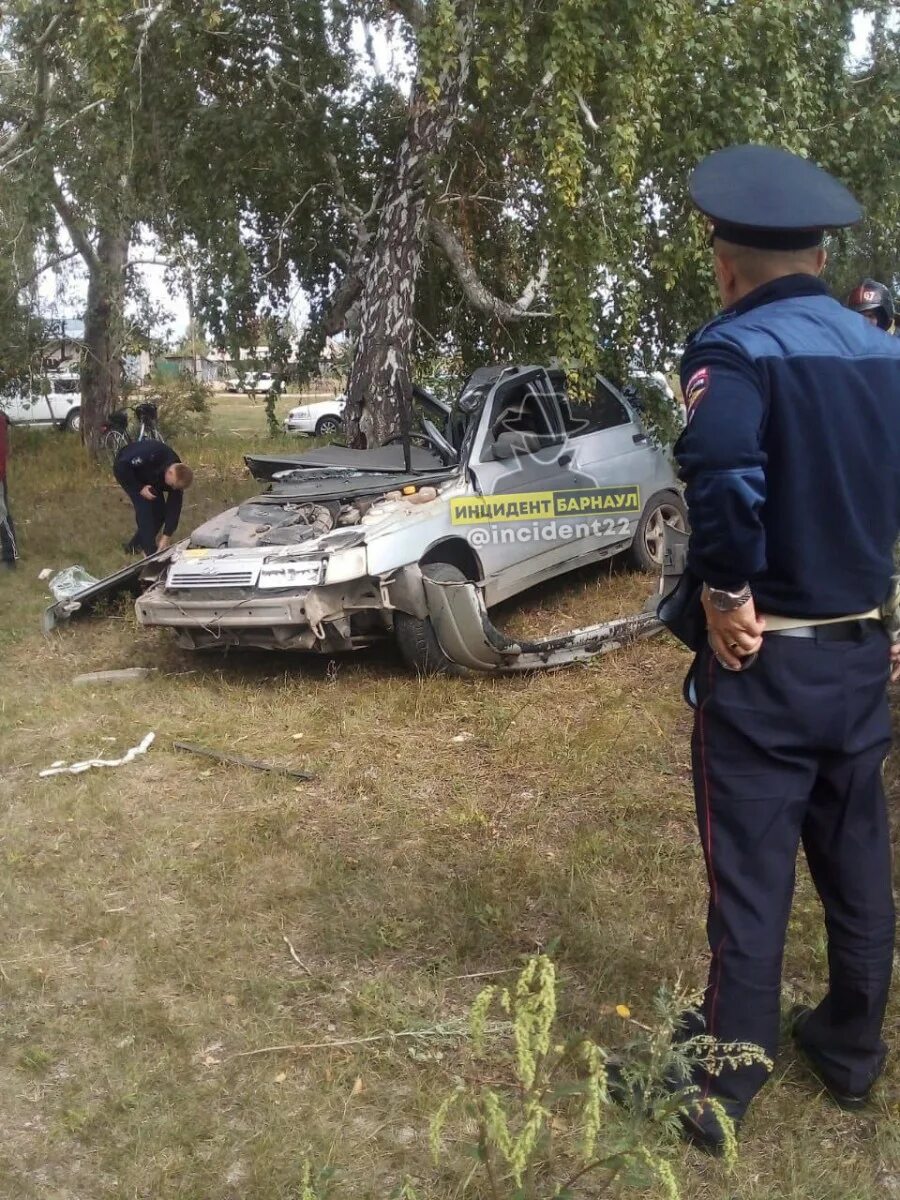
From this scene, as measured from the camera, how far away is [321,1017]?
3053 millimetres

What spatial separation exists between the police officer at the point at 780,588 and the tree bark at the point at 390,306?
648cm

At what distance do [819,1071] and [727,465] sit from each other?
4.96 ft

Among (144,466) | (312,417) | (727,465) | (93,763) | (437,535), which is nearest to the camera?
(727,465)

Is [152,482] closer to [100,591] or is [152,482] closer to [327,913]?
[100,591]

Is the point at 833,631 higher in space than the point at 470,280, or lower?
lower

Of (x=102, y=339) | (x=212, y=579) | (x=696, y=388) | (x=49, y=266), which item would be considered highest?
(x=49, y=266)

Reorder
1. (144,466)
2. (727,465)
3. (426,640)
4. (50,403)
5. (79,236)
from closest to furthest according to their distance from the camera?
(727,465) → (426,640) → (144,466) → (79,236) → (50,403)

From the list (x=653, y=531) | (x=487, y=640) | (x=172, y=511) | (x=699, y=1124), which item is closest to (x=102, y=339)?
(x=172, y=511)

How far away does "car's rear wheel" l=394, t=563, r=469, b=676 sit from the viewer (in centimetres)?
591

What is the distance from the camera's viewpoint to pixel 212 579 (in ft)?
19.4

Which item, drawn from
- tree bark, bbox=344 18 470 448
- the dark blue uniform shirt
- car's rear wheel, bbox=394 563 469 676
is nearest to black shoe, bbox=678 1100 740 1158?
car's rear wheel, bbox=394 563 469 676

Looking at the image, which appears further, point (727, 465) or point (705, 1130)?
point (705, 1130)

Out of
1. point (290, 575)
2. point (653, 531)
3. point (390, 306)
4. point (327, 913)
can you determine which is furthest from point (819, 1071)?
point (390, 306)

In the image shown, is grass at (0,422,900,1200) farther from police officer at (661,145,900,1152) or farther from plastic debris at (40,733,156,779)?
police officer at (661,145,900,1152)
